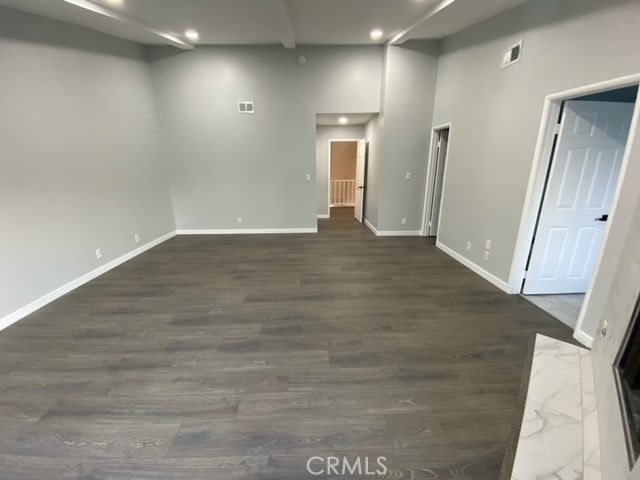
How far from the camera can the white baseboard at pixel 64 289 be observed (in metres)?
2.82

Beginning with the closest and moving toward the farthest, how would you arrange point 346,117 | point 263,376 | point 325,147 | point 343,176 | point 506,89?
point 263,376, point 506,89, point 346,117, point 325,147, point 343,176

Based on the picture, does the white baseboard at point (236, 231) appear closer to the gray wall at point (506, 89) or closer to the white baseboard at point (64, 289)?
the white baseboard at point (64, 289)

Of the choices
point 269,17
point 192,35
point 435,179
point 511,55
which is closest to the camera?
point 511,55

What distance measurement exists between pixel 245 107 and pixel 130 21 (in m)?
2.02

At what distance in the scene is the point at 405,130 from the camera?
5.24 m

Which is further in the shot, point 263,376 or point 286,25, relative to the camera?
point 286,25

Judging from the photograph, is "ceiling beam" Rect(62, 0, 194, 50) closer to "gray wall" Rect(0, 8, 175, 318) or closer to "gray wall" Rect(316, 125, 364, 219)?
"gray wall" Rect(0, 8, 175, 318)

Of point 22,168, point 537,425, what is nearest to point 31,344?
point 22,168

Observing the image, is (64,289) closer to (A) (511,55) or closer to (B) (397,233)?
(B) (397,233)

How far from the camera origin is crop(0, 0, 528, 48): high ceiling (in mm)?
3242

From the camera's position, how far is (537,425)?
1604mm

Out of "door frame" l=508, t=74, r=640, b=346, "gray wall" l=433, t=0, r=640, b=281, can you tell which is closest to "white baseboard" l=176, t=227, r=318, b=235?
"gray wall" l=433, t=0, r=640, b=281

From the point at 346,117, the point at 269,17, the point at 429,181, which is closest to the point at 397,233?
the point at 429,181

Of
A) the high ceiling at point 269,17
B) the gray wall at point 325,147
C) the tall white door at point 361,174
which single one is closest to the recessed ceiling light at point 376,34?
the high ceiling at point 269,17
